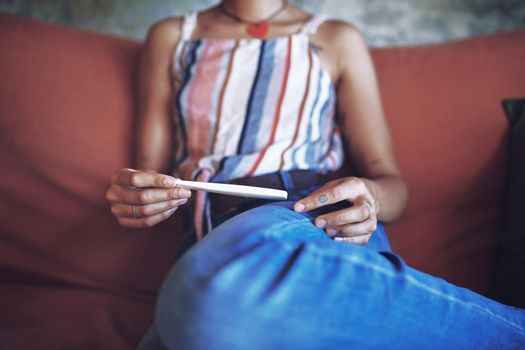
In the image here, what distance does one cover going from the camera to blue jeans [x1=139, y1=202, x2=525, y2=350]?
41 centimetres

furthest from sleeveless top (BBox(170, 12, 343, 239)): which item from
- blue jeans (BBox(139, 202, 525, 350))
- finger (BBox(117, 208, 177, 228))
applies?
blue jeans (BBox(139, 202, 525, 350))

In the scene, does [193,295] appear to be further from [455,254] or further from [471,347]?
[455,254]

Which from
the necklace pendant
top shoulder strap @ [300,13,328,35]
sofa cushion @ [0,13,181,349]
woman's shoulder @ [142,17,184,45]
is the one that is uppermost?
top shoulder strap @ [300,13,328,35]

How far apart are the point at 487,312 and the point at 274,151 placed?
397 mm

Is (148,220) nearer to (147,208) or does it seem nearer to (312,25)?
(147,208)

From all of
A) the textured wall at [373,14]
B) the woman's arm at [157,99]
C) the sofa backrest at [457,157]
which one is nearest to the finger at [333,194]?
the sofa backrest at [457,157]

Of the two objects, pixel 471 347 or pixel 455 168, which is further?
pixel 455 168

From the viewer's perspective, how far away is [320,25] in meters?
0.83

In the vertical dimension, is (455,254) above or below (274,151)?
below

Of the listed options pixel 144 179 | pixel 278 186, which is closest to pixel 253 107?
pixel 278 186

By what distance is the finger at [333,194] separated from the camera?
53cm

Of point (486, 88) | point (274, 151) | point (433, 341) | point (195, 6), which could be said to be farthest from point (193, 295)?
point (195, 6)

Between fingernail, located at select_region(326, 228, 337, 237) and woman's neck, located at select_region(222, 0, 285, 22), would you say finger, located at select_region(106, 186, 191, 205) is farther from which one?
woman's neck, located at select_region(222, 0, 285, 22)

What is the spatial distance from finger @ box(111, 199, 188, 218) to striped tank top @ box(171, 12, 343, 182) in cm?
15
